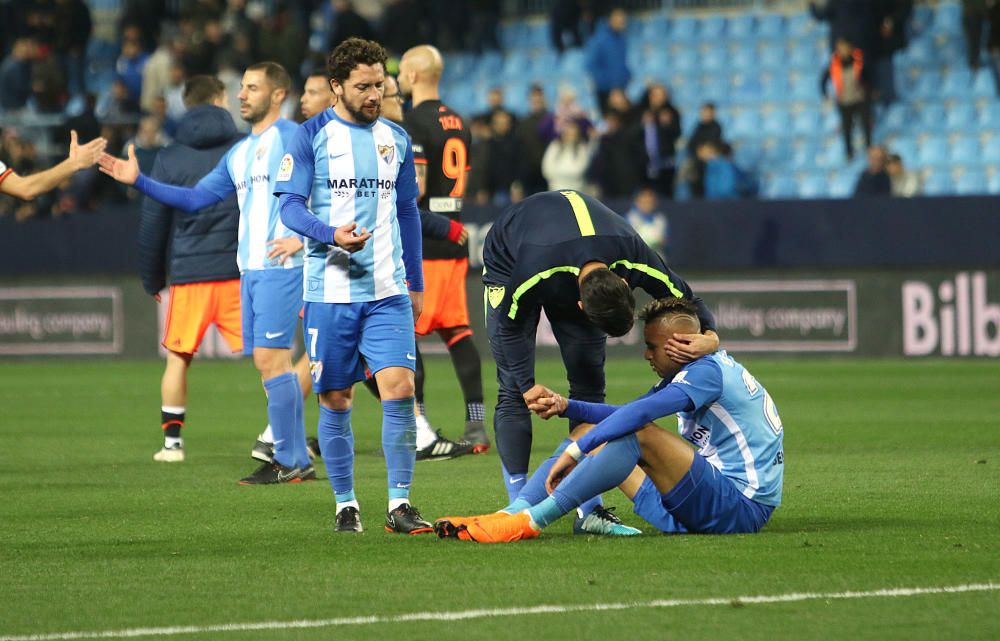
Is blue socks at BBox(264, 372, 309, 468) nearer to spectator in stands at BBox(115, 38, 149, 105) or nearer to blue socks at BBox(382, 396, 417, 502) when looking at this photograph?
blue socks at BBox(382, 396, 417, 502)

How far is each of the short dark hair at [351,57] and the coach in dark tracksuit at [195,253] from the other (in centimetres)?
385

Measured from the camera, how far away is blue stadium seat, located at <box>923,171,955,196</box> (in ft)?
72.6

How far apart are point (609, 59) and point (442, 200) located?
12.6m

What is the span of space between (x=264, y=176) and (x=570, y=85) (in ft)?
55.7

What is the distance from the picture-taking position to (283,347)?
981cm

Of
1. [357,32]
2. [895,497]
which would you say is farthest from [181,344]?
[357,32]

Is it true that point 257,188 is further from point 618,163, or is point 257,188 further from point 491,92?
point 491,92

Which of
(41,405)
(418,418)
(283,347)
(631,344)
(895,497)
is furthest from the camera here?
(631,344)

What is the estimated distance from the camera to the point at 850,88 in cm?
2228

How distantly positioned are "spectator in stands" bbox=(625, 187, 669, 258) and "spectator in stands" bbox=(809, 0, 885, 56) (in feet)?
10.8

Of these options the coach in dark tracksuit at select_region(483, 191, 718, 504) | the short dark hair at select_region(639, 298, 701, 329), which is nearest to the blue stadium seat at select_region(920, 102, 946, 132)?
the coach in dark tracksuit at select_region(483, 191, 718, 504)

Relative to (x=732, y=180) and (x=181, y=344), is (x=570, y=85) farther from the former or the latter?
(x=181, y=344)

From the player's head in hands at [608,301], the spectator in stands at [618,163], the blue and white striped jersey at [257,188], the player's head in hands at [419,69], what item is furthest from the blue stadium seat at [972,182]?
the player's head in hands at [608,301]

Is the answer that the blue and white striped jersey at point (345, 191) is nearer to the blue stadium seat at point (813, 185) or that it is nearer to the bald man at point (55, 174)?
the bald man at point (55, 174)
